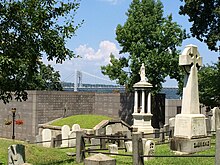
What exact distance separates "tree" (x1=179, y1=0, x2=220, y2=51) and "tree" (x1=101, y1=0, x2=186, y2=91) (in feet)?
15.3

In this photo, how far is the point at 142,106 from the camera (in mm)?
26734

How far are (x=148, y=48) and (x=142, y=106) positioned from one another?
595 centimetres

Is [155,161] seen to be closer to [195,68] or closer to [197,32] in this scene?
[195,68]

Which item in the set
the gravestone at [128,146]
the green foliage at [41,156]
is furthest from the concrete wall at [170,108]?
the green foliage at [41,156]

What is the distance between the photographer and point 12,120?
2805 cm

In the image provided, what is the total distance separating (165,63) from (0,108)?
12.3m

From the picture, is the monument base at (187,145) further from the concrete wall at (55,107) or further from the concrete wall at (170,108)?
the concrete wall at (170,108)

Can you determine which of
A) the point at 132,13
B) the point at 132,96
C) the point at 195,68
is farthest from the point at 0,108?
the point at 195,68

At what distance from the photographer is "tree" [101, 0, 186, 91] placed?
3009cm

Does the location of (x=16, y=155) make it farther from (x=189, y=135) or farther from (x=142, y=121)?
(x=142, y=121)

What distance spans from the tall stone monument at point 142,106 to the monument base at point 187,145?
11.0 m

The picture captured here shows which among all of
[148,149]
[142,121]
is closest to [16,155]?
[148,149]

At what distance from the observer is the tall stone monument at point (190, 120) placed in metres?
14.2

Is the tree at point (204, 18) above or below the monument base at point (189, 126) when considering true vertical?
above
